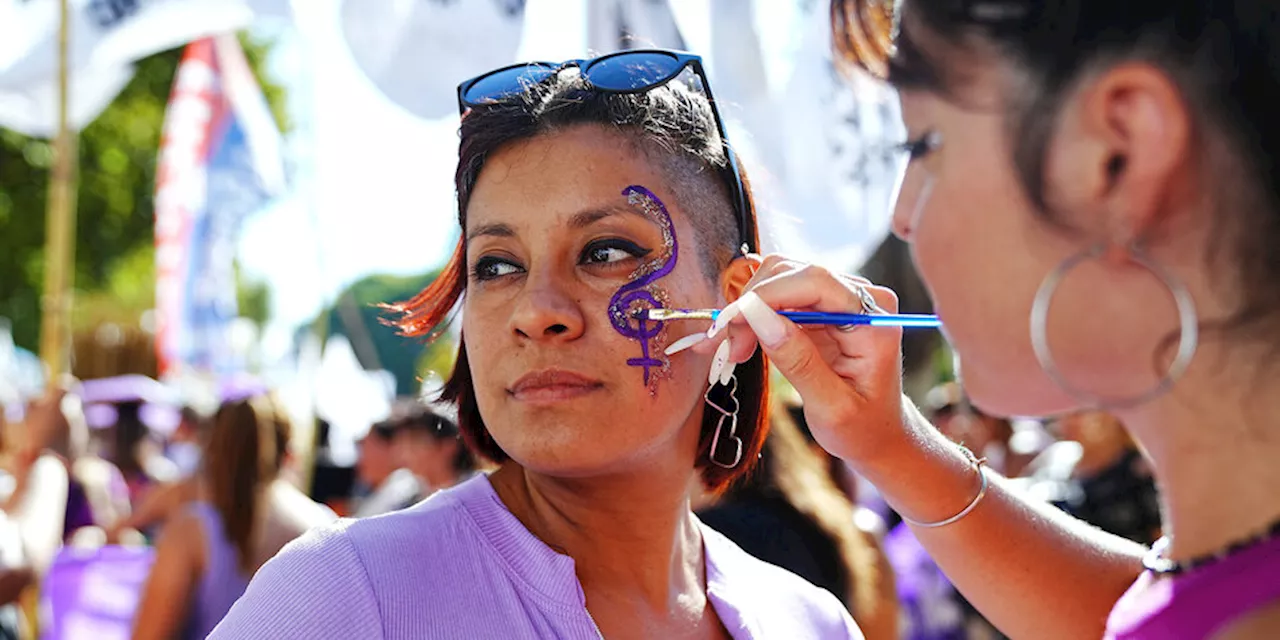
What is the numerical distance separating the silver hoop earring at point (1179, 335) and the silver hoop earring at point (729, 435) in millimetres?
1154

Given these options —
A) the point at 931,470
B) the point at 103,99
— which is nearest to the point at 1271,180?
the point at 931,470

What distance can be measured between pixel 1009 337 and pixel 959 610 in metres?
4.31

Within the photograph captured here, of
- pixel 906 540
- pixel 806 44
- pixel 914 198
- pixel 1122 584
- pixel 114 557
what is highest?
pixel 914 198

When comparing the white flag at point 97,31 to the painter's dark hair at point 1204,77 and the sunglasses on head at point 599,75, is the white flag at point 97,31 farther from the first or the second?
the painter's dark hair at point 1204,77

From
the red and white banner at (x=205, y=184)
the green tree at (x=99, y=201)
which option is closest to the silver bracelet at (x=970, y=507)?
the red and white banner at (x=205, y=184)

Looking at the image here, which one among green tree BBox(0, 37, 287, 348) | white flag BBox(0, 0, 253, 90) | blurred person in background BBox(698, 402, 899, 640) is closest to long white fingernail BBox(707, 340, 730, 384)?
blurred person in background BBox(698, 402, 899, 640)

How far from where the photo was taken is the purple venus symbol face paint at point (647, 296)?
1.94 m

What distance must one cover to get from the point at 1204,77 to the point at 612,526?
126 centimetres

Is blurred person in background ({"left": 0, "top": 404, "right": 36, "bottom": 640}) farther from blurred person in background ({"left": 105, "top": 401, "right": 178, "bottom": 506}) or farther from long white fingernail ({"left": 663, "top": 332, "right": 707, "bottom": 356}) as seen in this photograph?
blurred person in background ({"left": 105, "top": 401, "right": 178, "bottom": 506})

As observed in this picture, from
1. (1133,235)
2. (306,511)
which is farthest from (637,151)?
(306,511)

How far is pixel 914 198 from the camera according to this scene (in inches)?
48.4

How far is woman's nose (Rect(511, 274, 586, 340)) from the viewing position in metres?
1.84

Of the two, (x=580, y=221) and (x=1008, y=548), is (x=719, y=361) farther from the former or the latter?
(x=1008, y=548)

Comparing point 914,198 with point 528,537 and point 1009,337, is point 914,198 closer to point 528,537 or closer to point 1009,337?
point 1009,337
